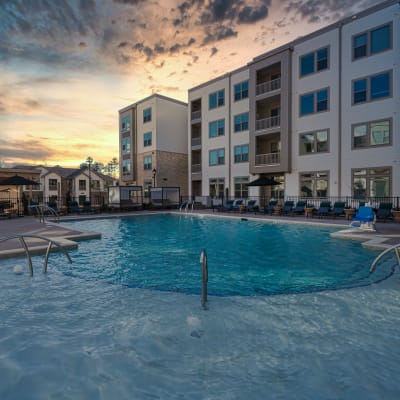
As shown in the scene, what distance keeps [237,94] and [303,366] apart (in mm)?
25503

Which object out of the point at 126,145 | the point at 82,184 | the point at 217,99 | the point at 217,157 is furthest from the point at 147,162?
the point at 82,184

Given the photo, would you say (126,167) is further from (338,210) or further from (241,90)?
(338,210)

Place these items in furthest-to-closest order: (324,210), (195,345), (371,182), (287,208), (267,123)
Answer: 1. (267,123)
2. (287,208)
3. (371,182)
4. (324,210)
5. (195,345)

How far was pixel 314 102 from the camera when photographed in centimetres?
1916

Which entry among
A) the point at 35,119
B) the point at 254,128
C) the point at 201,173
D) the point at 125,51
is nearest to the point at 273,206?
the point at 254,128

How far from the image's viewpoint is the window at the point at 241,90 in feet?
80.3

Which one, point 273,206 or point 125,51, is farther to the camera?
point 273,206

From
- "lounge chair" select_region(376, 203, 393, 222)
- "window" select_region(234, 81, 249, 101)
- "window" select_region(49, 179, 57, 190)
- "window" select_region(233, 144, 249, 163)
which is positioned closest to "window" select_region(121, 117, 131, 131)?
"window" select_region(234, 81, 249, 101)

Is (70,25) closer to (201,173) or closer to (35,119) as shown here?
(35,119)

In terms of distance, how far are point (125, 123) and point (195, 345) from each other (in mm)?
35561

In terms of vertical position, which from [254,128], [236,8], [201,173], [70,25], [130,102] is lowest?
[201,173]

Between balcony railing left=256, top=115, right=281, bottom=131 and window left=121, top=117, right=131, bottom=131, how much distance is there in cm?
1884

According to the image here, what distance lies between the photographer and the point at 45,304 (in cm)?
450

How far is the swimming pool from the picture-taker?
2553 mm
